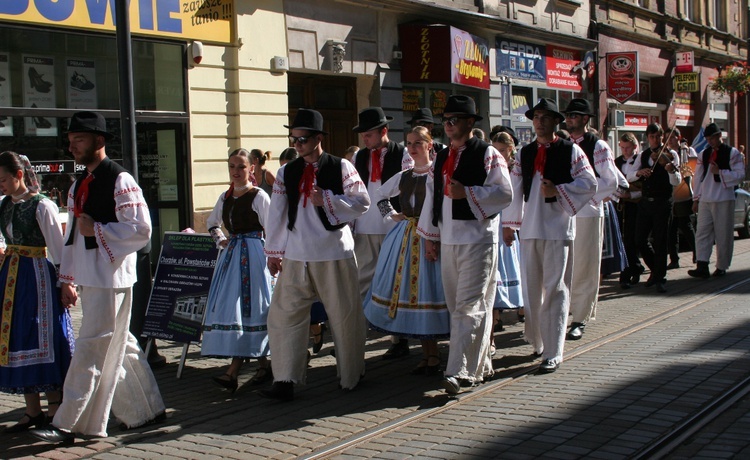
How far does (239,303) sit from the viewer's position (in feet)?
24.6

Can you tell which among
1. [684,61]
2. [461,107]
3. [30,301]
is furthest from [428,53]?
[684,61]

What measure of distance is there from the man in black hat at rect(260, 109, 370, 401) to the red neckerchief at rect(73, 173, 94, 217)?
4.93ft

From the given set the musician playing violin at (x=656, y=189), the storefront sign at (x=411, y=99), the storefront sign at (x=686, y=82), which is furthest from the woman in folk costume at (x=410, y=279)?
the storefront sign at (x=686, y=82)

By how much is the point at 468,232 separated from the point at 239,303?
74.7 inches

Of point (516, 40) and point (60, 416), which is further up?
point (516, 40)

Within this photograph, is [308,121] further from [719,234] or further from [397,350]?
[719,234]

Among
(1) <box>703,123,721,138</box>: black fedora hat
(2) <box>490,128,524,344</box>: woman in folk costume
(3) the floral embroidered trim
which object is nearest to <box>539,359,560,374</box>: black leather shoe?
(2) <box>490,128,524,344</box>: woman in folk costume

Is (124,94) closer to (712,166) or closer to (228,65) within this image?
(228,65)

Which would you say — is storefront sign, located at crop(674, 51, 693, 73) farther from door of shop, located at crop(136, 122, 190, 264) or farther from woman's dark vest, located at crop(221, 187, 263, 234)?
woman's dark vest, located at crop(221, 187, 263, 234)

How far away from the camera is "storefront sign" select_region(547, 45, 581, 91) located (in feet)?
84.1

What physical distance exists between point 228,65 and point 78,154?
368 inches

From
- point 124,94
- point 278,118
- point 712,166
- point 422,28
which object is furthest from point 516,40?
point 124,94

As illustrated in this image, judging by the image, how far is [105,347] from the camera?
19.4 feet

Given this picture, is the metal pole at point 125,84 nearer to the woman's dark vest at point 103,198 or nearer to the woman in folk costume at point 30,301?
the woman in folk costume at point 30,301
